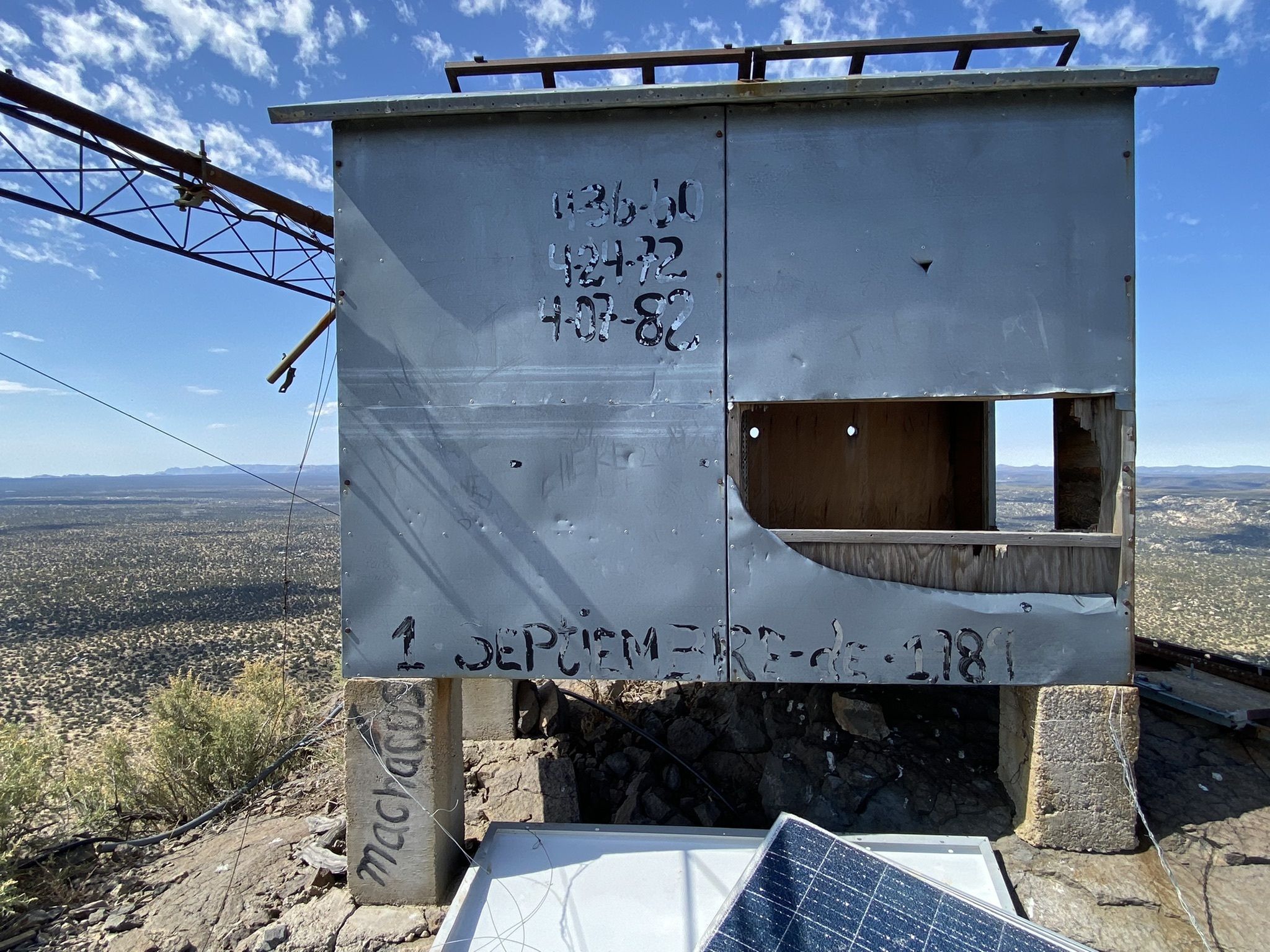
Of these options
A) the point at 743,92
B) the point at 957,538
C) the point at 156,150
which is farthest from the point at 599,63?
the point at 156,150

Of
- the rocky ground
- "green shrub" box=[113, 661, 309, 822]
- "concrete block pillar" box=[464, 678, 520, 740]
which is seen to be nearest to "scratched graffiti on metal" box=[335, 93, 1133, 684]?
the rocky ground

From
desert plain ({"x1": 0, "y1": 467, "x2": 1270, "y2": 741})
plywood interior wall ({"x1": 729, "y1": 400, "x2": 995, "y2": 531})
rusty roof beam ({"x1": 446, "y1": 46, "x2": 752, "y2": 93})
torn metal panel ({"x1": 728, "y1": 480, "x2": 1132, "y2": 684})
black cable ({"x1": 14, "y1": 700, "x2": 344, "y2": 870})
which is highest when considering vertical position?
rusty roof beam ({"x1": 446, "y1": 46, "x2": 752, "y2": 93})

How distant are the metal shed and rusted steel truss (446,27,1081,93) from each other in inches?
14.2

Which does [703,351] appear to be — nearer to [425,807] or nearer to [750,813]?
[425,807]

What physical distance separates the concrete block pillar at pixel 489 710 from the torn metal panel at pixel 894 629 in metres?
3.17

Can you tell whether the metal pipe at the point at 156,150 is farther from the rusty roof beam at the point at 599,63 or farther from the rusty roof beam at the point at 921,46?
the rusty roof beam at the point at 921,46

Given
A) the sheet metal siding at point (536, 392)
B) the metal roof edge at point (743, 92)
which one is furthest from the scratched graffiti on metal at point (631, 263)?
the metal roof edge at point (743, 92)

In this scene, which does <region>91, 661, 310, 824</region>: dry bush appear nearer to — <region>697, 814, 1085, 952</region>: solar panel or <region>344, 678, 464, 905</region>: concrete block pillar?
<region>344, 678, 464, 905</region>: concrete block pillar

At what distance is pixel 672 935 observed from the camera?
139 inches

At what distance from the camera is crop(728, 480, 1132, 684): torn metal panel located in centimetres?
401

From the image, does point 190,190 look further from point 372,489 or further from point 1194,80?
point 1194,80

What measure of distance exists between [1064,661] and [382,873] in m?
4.83

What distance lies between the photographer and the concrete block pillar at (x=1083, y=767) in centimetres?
399

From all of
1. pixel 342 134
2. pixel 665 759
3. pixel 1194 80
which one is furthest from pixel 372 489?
pixel 1194 80
